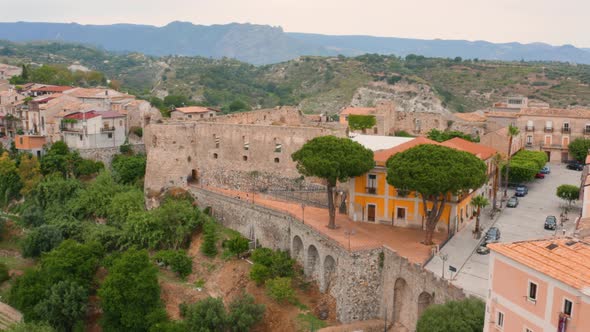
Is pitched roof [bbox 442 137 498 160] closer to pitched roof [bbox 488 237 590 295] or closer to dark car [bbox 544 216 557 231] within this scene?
dark car [bbox 544 216 557 231]

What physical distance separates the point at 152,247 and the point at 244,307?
525 inches

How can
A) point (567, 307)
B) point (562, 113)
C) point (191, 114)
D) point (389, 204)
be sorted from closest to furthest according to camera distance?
point (567, 307), point (389, 204), point (562, 113), point (191, 114)

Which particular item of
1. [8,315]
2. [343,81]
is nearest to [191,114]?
[8,315]

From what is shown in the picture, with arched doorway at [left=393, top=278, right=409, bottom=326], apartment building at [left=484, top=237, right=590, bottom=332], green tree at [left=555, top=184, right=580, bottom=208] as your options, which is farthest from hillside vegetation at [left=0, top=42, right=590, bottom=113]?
apartment building at [left=484, top=237, right=590, bottom=332]

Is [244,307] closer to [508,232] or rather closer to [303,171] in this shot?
[303,171]

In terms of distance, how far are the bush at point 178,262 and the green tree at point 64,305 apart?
5.94m

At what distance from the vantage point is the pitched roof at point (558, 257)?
52.5ft

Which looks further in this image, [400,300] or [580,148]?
[580,148]

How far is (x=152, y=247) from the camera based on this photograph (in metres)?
41.8

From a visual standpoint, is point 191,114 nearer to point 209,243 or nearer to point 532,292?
point 209,243

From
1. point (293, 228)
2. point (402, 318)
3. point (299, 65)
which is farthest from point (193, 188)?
point (299, 65)

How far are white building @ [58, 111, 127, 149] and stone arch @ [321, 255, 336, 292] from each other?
34.1m

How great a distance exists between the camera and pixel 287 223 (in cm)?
3809

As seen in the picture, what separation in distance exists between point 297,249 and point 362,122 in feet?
102
